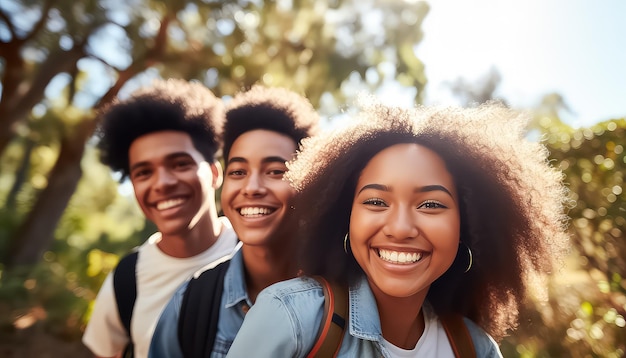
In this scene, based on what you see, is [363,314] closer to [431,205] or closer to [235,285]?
[431,205]

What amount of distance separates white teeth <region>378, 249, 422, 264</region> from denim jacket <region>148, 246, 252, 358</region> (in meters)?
0.75

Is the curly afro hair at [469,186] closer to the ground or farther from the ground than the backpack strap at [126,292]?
farther from the ground

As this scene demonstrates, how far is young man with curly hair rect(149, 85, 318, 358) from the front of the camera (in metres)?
1.90

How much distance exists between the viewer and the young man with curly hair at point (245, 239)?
190 cm

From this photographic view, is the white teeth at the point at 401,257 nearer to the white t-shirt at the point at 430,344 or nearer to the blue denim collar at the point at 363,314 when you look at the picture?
the blue denim collar at the point at 363,314

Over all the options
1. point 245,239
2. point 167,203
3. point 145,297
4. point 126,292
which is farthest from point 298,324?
point 126,292

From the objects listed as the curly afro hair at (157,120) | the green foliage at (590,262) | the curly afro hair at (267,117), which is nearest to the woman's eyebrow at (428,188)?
the curly afro hair at (267,117)

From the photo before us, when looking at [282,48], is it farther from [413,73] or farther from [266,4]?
[413,73]

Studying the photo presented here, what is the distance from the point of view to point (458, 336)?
1.72m

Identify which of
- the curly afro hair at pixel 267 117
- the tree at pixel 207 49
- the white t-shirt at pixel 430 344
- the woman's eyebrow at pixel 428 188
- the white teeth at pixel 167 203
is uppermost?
the tree at pixel 207 49

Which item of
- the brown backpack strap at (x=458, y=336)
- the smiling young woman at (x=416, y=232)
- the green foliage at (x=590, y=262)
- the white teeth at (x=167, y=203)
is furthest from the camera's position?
the green foliage at (x=590, y=262)

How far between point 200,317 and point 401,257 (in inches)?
35.0

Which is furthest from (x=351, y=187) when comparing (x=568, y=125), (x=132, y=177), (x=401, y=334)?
(x=568, y=125)

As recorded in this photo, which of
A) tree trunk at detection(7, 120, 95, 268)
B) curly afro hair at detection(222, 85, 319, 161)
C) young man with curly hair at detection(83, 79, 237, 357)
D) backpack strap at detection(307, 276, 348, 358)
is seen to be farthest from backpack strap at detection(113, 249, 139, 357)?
tree trunk at detection(7, 120, 95, 268)
